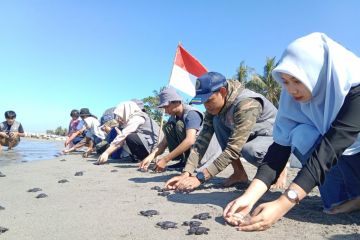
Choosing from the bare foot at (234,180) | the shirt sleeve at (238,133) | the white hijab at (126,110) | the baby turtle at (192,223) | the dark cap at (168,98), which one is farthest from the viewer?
the white hijab at (126,110)

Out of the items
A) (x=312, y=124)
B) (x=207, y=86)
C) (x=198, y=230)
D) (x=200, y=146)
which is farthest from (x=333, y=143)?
(x=200, y=146)

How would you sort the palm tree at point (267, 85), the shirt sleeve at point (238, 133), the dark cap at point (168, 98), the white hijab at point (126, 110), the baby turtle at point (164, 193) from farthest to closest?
the palm tree at point (267, 85) < the white hijab at point (126, 110) < the dark cap at point (168, 98) < the baby turtle at point (164, 193) < the shirt sleeve at point (238, 133)

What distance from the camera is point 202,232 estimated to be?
2.42 m

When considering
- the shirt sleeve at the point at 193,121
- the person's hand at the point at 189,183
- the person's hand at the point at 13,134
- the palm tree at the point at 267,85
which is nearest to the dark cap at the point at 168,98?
the shirt sleeve at the point at 193,121

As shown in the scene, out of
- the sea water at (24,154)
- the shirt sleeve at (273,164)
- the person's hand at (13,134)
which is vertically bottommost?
the sea water at (24,154)

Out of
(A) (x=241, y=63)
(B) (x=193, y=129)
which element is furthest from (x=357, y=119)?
(A) (x=241, y=63)

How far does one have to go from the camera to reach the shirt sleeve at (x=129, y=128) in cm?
692

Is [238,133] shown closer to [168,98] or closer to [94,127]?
[168,98]

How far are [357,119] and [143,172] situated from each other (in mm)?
3922

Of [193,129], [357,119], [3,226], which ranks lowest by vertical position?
[3,226]

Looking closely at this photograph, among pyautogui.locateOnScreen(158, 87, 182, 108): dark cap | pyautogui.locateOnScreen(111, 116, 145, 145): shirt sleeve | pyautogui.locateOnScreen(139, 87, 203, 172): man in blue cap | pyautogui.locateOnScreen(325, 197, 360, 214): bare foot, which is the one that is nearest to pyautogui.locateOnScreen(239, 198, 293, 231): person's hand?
pyautogui.locateOnScreen(325, 197, 360, 214): bare foot

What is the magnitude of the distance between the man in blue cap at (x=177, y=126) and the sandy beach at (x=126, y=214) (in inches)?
27.3

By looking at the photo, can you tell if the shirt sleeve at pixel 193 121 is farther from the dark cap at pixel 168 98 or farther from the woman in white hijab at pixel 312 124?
the woman in white hijab at pixel 312 124

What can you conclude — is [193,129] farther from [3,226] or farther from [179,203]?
[3,226]
